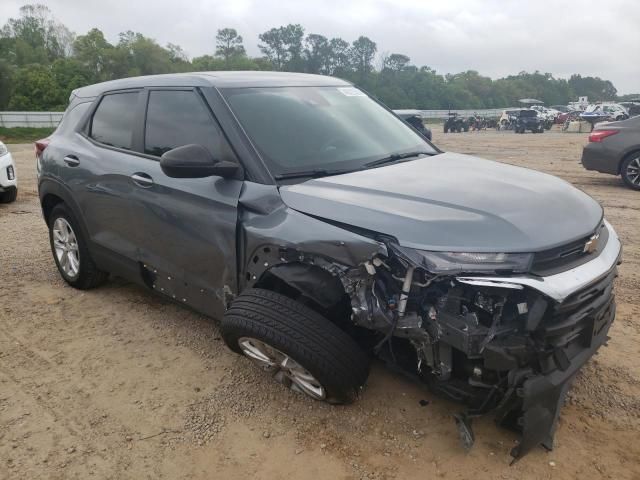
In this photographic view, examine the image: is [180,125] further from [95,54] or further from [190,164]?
[95,54]

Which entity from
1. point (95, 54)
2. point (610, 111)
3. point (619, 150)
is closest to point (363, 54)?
point (95, 54)

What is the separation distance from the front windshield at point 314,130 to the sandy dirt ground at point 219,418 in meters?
1.34

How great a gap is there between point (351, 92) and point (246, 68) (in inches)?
2663

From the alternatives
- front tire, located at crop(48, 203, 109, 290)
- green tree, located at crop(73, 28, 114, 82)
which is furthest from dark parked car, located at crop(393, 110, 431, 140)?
green tree, located at crop(73, 28, 114, 82)

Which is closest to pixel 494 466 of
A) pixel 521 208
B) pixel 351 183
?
pixel 521 208

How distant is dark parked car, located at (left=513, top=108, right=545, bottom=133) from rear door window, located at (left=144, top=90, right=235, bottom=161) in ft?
105

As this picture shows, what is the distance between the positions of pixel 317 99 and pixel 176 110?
0.93 m

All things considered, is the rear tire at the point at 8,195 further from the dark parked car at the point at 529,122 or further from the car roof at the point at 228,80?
the dark parked car at the point at 529,122

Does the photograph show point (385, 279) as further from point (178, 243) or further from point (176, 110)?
point (176, 110)

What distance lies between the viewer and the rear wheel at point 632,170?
9102mm

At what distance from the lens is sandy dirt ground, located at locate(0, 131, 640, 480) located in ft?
8.21

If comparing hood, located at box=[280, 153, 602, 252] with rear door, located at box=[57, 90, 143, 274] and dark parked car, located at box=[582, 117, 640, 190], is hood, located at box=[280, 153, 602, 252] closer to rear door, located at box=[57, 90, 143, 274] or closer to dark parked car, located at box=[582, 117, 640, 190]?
rear door, located at box=[57, 90, 143, 274]

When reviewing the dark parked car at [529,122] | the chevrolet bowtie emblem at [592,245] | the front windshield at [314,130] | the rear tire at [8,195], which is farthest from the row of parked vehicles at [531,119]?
the chevrolet bowtie emblem at [592,245]

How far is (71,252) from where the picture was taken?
15.2 ft
